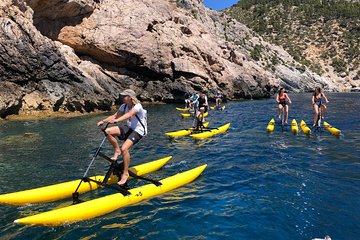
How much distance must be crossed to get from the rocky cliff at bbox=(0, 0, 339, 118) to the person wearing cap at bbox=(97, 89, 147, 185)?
16.3 meters

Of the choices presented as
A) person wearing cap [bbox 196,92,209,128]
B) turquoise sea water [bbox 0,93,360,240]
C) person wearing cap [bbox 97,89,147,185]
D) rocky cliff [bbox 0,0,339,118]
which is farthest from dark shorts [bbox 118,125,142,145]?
rocky cliff [bbox 0,0,339,118]

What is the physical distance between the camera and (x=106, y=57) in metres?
35.4

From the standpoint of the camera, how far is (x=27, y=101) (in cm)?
2323

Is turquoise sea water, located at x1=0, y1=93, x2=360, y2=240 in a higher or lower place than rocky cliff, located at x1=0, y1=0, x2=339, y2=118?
lower

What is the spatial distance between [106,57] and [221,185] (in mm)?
29626

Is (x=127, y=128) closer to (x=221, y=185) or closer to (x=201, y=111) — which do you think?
(x=221, y=185)

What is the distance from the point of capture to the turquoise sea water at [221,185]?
5.98m

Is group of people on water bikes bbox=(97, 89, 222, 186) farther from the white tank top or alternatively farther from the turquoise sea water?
the turquoise sea water

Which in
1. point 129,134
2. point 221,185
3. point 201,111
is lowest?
point 221,185

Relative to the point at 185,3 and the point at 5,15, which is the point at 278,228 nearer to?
the point at 5,15

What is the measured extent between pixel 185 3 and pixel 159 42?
78.2ft

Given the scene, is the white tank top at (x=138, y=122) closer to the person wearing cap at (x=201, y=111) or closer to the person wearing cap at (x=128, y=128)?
the person wearing cap at (x=128, y=128)

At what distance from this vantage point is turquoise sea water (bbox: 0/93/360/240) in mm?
5984

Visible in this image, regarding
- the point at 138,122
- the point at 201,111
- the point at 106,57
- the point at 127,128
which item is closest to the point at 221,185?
the point at 138,122
